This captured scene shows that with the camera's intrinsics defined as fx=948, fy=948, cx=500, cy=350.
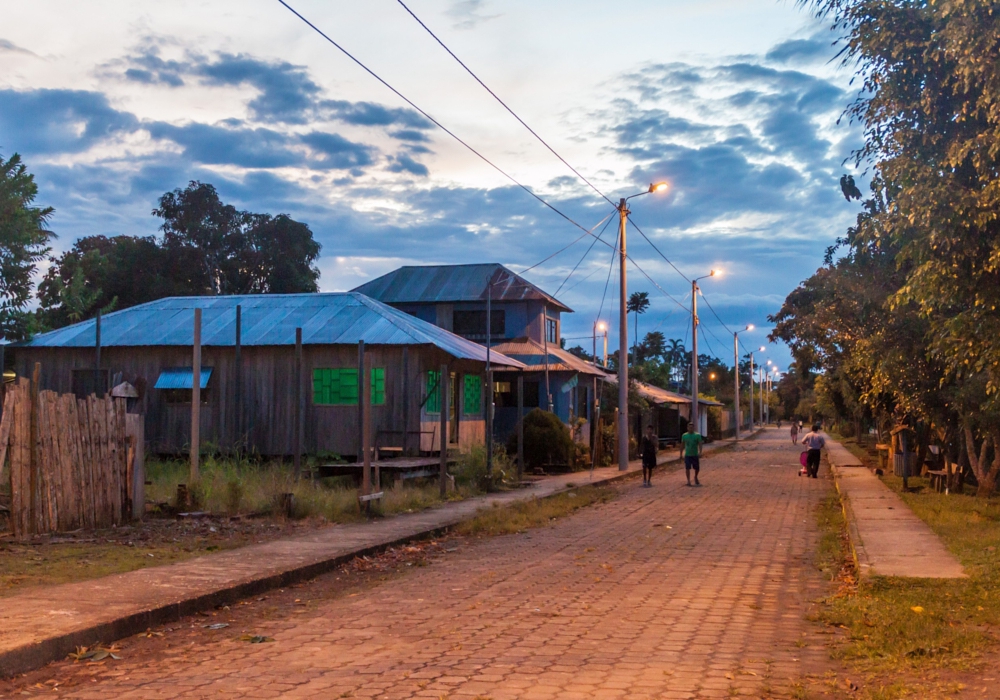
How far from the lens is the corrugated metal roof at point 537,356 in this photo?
1401 inches

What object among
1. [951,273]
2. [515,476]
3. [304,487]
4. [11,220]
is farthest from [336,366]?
[951,273]

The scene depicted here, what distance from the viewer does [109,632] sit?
7.61 meters

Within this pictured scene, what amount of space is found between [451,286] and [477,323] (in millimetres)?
2130

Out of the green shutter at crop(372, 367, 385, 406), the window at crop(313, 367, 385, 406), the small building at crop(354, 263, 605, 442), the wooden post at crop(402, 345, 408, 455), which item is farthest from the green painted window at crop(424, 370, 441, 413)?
the small building at crop(354, 263, 605, 442)

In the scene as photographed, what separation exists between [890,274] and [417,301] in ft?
83.1

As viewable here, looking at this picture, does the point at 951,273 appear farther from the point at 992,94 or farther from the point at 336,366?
the point at 336,366

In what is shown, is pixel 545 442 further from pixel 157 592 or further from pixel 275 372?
pixel 157 592

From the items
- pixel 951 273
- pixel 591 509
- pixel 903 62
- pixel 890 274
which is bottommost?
pixel 591 509

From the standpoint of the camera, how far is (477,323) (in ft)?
132

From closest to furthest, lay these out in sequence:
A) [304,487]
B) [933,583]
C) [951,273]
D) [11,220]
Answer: [951,273], [933,583], [304,487], [11,220]

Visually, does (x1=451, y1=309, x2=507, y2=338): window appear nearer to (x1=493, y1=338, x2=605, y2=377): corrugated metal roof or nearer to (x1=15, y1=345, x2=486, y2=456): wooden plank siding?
(x1=493, y1=338, x2=605, y2=377): corrugated metal roof

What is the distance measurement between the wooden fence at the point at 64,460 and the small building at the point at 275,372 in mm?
9658

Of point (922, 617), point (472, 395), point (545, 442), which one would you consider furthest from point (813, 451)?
point (922, 617)

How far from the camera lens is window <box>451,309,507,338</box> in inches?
1572
